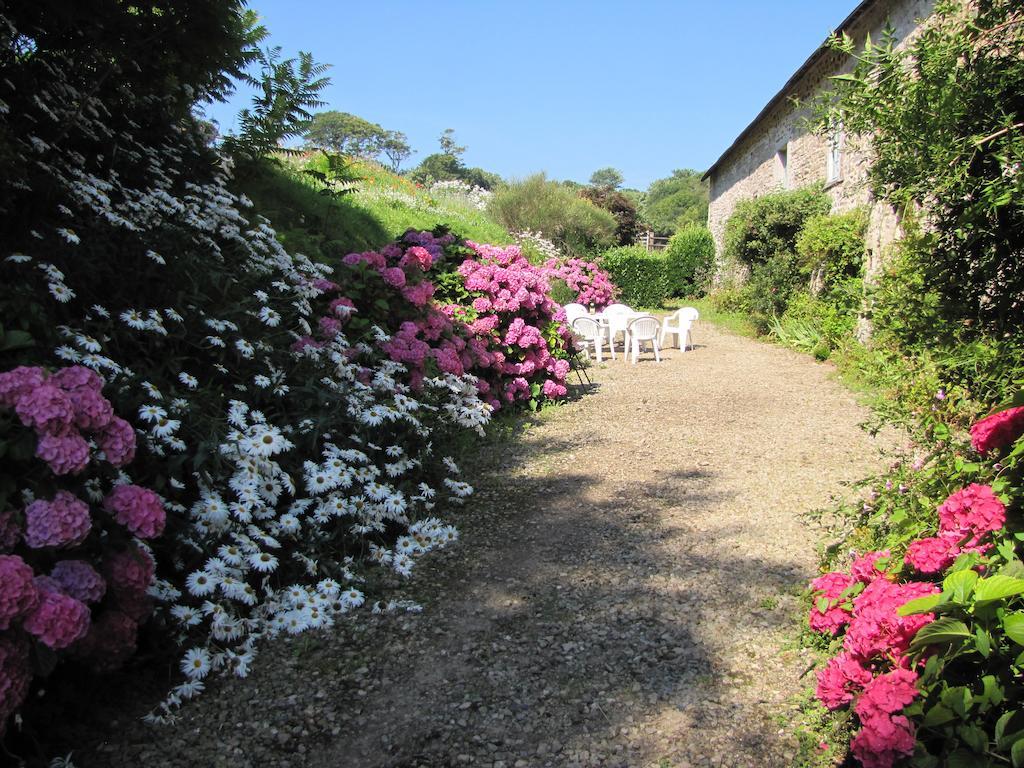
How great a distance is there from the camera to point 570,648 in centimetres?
283

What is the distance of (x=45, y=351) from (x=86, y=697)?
4.73 ft

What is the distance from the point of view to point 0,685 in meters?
1.73

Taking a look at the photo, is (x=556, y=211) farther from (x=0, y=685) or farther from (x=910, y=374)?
(x=0, y=685)

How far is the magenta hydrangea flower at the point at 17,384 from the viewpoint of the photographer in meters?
2.04

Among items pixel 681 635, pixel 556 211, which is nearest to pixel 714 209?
pixel 556 211

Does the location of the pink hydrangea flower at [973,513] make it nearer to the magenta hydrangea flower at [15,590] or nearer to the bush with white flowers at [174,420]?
the bush with white flowers at [174,420]

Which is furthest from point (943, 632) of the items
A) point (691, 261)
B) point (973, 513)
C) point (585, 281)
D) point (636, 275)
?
point (691, 261)

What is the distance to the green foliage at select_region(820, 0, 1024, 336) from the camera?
7.11 feet

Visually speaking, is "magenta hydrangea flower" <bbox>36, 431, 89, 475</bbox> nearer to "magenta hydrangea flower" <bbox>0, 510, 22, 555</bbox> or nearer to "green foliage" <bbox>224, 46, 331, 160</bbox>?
"magenta hydrangea flower" <bbox>0, 510, 22, 555</bbox>

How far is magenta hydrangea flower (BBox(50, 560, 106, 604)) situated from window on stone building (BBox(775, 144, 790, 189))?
17.0 metres

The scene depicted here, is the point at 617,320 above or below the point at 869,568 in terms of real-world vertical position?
above

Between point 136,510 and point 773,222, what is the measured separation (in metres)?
14.1

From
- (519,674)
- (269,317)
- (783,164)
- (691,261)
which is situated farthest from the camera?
(691,261)

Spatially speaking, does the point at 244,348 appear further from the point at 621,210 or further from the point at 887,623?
the point at 621,210
